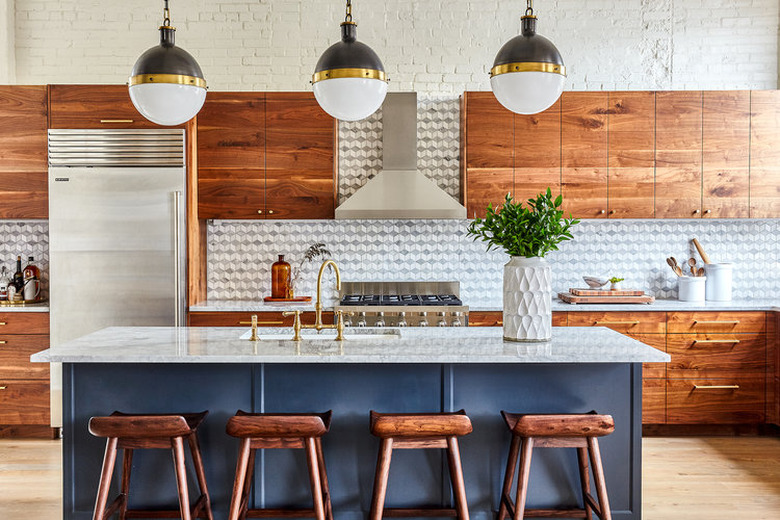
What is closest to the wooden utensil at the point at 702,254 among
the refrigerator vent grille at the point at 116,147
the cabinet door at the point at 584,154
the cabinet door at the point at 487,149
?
the cabinet door at the point at 584,154

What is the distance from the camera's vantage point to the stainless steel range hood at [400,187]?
16.1 ft

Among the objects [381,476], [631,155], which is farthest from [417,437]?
[631,155]

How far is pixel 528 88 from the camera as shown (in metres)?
2.69

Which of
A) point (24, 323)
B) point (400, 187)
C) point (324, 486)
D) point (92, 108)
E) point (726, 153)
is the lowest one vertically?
point (324, 486)

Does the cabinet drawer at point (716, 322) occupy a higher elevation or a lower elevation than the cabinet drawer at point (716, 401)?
higher

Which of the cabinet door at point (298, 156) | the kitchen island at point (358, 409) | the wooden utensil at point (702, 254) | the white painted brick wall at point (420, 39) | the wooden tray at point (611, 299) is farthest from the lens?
the white painted brick wall at point (420, 39)

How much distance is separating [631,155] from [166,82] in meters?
3.55

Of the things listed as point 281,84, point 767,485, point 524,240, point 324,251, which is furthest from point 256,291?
point 767,485

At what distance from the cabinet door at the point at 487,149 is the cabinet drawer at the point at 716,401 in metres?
1.90

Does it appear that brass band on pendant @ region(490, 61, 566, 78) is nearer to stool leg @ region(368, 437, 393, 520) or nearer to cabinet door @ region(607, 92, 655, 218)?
stool leg @ region(368, 437, 393, 520)

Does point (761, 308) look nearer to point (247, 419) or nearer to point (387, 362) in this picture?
point (387, 362)

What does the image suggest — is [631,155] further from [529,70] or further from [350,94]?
[350,94]

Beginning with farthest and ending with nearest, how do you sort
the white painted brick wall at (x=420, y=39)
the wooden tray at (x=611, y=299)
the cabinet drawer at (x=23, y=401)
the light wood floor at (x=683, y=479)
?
1. the white painted brick wall at (x=420, y=39)
2. the wooden tray at (x=611, y=299)
3. the cabinet drawer at (x=23, y=401)
4. the light wood floor at (x=683, y=479)

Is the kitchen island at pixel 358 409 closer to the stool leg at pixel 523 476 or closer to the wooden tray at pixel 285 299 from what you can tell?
the stool leg at pixel 523 476
